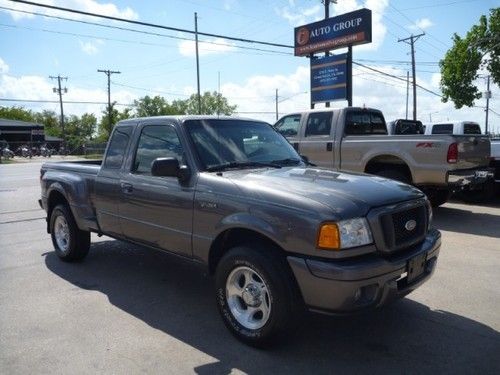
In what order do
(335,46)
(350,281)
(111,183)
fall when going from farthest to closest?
(335,46) < (111,183) < (350,281)

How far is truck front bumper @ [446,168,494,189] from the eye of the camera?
8016mm

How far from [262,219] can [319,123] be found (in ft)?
21.8

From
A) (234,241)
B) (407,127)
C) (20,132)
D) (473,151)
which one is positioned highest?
(20,132)

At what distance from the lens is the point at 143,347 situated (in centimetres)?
369

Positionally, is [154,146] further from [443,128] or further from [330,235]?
[443,128]

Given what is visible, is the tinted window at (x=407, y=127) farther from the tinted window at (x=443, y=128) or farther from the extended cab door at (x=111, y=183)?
the extended cab door at (x=111, y=183)

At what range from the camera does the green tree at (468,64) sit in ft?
111

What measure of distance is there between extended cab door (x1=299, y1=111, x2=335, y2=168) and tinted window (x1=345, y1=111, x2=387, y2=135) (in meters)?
0.37

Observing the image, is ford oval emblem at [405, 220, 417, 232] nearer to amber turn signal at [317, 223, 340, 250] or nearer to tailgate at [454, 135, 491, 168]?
amber turn signal at [317, 223, 340, 250]

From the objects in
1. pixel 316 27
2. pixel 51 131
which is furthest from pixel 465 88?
pixel 51 131

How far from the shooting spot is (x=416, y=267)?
142 inches

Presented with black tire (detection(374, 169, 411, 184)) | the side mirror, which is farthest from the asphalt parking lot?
black tire (detection(374, 169, 411, 184))

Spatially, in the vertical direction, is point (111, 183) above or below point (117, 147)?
below

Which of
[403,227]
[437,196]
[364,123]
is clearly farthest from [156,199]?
[437,196]
